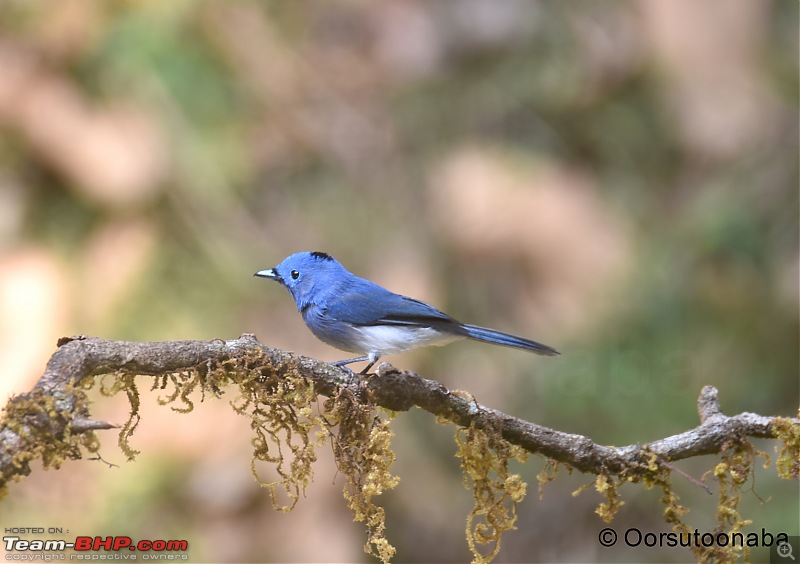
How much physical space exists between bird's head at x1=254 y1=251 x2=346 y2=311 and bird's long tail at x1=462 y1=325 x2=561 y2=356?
0.68 metres

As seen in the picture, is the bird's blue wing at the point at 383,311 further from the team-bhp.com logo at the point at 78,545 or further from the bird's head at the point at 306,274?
the team-bhp.com logo at the point at 78,545

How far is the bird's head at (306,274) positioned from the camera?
4.02 meters

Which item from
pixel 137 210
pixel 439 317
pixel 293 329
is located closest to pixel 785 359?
pixel 439 317

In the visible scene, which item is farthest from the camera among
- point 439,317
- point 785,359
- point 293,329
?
point 293,329

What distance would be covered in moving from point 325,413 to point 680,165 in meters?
6.89

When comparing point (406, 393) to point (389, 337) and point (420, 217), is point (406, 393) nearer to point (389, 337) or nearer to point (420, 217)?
point (389, 337)

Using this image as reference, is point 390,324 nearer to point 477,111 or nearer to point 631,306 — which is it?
point 631,306

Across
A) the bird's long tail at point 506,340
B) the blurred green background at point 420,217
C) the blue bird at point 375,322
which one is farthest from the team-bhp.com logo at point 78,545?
the bird's long tail at point 506,340

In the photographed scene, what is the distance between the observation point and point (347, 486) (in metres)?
2.90
